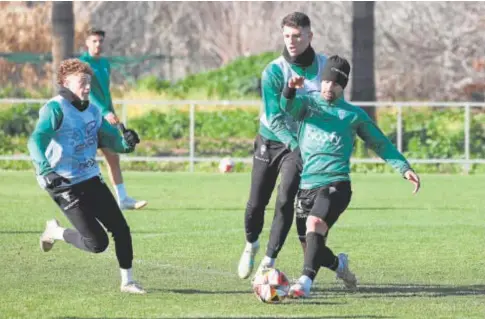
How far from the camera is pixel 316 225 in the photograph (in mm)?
Result: 10828

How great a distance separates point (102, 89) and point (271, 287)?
773 cm

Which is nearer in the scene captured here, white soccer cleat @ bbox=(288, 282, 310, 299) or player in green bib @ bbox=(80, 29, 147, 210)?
white soccer cleat @ bbox=(288, 282, 310, 299)

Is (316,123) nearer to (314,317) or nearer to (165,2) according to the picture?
(314,317)

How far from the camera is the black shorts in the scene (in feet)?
35.6

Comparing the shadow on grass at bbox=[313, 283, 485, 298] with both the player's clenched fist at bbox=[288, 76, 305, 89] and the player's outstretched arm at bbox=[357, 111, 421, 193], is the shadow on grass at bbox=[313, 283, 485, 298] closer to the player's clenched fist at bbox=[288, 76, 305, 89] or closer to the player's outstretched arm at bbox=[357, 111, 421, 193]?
the player's outstretched arm at bbox=[357, 111, 421, 193]

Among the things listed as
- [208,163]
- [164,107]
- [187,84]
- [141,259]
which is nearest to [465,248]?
[141,259]

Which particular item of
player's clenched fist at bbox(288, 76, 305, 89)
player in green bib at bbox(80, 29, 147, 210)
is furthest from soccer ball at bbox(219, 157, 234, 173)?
player's clenched fist at bbox(288, 76, 305, 89)

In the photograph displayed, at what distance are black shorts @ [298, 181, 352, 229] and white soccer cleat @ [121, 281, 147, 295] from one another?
1.41 metres

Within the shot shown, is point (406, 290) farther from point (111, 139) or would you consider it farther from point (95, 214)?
point (111, 139)

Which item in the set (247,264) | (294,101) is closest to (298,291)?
(294,101)

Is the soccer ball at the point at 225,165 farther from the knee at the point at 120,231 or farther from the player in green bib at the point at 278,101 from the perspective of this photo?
the knee at the point at 120,231

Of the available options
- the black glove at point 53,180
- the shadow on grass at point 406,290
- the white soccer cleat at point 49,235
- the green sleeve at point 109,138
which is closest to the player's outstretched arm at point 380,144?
the shadow on grass at point 406,290

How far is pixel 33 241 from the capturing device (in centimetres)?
1505

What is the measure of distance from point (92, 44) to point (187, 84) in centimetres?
2151
